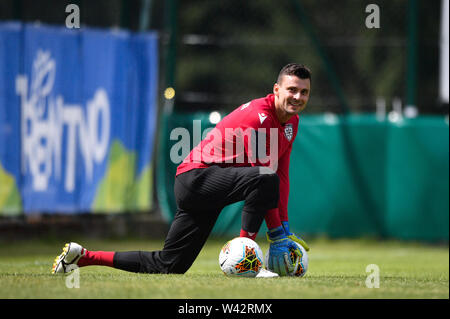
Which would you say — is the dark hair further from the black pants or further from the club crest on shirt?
the black pants

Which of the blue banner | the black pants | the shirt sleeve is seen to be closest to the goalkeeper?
the black pants

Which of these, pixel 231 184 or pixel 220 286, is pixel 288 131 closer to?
pixel 231 184

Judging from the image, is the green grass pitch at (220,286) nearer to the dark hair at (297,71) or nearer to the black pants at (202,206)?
the black pants at (202,206)

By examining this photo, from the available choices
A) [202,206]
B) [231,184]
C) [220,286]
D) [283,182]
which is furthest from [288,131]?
[220,286]

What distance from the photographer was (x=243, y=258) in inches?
252

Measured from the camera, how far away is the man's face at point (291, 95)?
261 inches

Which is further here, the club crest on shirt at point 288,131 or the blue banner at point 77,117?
the blue banner at point 77,117

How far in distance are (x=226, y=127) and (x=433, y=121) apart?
7.34m

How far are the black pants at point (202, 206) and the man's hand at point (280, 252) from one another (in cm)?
25

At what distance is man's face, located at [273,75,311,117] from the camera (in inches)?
261

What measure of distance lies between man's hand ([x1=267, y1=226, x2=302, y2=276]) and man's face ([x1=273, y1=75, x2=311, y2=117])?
0.98 meters

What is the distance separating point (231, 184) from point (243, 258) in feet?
1.96

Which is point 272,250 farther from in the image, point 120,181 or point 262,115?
point 120,181

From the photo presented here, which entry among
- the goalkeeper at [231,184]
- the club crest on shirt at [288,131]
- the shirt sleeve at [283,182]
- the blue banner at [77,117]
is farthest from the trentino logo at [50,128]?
the club crest on shirt at [288,131]
